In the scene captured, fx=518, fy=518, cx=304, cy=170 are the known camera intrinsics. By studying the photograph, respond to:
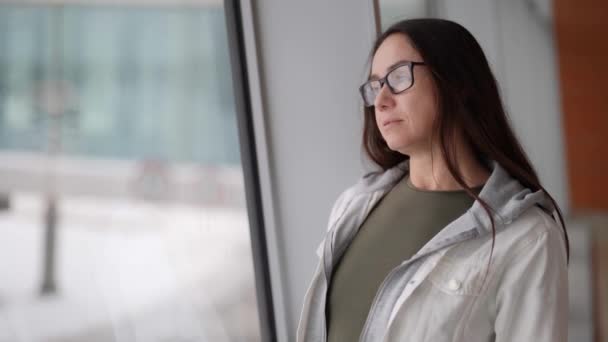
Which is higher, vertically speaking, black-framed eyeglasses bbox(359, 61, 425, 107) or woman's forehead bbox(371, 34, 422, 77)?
woman's forehead bbox(371, 34, 422, 77)

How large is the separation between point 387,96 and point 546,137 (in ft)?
2.40

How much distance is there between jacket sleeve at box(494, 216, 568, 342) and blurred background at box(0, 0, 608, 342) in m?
0.70

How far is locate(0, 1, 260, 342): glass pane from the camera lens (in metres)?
1.36

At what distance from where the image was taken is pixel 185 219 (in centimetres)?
183

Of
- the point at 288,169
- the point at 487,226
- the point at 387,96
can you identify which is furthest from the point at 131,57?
the point at 487,226

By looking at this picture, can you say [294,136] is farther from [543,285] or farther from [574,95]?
[543,285]

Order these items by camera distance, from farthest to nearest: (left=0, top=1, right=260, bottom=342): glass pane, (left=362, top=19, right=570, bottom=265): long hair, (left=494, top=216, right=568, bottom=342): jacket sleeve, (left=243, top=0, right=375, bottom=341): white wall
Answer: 1. (left=243, top=0, right=375, bottom=341): white wall
2. (left=0, top=1, right=260, bottom=342): glass pane
3. (left=362, top=19, right=570, bottom=265): long hair
4. (left=494, top=216, right=568, bottom=342): jacket sleeve

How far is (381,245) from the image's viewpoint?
1.09 m

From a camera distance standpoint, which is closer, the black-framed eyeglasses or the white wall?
the black-framed eyeglasses

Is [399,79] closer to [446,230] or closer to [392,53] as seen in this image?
[392,53]

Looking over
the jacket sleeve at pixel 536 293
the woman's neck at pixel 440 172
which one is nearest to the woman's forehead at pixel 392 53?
the woman's neck at pixel 440 172

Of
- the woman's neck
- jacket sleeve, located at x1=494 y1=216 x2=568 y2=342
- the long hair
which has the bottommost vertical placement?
jacket sleeve, located at x1=494 y1=216 x2=568 y2=342

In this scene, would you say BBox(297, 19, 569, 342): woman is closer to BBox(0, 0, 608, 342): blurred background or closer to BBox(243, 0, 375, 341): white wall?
BBox(0, 0, 608, 342): blurred background

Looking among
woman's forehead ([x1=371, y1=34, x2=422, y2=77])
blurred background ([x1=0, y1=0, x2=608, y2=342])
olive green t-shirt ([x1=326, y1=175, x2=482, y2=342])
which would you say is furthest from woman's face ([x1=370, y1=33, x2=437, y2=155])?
blurred background ([x1=0, y1=0, x2=608, y2=342])
